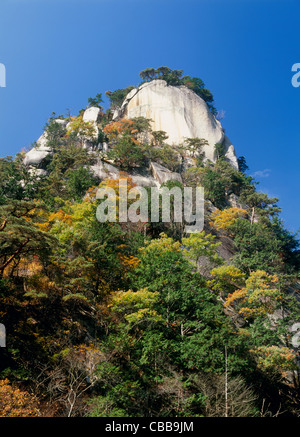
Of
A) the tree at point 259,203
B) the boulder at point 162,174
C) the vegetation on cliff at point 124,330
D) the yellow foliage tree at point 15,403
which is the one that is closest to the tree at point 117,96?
the boulder at point 162,174

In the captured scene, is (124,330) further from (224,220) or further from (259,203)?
(259,203)

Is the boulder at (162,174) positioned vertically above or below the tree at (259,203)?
above

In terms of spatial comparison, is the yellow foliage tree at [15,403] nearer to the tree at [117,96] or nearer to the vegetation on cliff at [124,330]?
the vegetation on cliff at [124,330]

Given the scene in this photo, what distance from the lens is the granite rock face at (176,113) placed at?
50.0m

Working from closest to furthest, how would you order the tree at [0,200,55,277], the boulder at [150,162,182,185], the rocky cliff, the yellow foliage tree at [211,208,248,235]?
1. the tree at [0,200,55,277]
2. the yellow foliage tree at [211,208,248,235]
3. the boulder at [150,162,182,185]
4. the rocky cliff

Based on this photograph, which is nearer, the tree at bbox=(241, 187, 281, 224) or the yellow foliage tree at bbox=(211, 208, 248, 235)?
the yellow foliage tree at bbox=(211, 208, 248, 235)

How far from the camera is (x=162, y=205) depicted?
86.6 feet

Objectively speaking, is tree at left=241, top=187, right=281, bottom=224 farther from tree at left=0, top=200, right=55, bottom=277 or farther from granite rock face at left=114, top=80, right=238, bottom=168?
tree at left=0, top=200, right=55, bottom=277

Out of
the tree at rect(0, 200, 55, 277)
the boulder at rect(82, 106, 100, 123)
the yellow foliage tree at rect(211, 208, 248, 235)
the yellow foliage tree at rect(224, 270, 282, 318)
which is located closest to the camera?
the tree at rect(0, 200, 55, 277)

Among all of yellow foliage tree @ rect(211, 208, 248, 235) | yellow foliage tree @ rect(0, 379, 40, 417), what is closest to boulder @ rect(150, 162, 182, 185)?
yellow foliage tree @ rect(211, 208, 248, 235)

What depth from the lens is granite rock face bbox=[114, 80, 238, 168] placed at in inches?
1969
